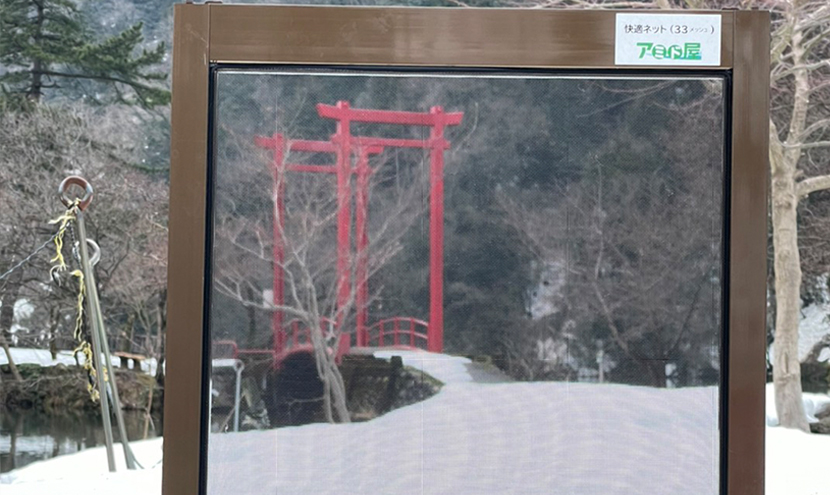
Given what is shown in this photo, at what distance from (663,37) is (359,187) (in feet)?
3.16

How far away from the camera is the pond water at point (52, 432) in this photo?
13.7 meters

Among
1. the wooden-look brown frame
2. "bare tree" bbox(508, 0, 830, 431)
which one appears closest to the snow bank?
"bare tree" bbox(508, 0, 830, 431)

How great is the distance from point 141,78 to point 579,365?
13428mm

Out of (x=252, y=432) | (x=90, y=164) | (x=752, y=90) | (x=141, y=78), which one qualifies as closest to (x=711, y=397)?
(x=752, y=90)

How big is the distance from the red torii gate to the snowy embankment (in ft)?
0.71

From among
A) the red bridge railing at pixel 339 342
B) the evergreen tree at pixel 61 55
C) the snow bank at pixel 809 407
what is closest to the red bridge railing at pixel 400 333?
the red bridge railing at pixel 339 342

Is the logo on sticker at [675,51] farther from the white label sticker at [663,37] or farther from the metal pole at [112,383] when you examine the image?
the metal pole at [112,383]

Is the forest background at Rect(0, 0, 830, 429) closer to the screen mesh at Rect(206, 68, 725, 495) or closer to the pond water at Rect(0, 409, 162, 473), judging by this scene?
the pond water at Rect(0, 409, 162, 473)

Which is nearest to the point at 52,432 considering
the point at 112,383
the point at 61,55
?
the point at 61,55

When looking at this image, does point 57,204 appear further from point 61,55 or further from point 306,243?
point 306,243

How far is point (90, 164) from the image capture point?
14.0 metres

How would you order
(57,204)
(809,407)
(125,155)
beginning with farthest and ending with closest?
(125,155) < (809,407) < (57,204)

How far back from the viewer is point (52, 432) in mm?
13945

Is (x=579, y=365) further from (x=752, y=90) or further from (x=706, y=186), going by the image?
(x=752, y=90)
